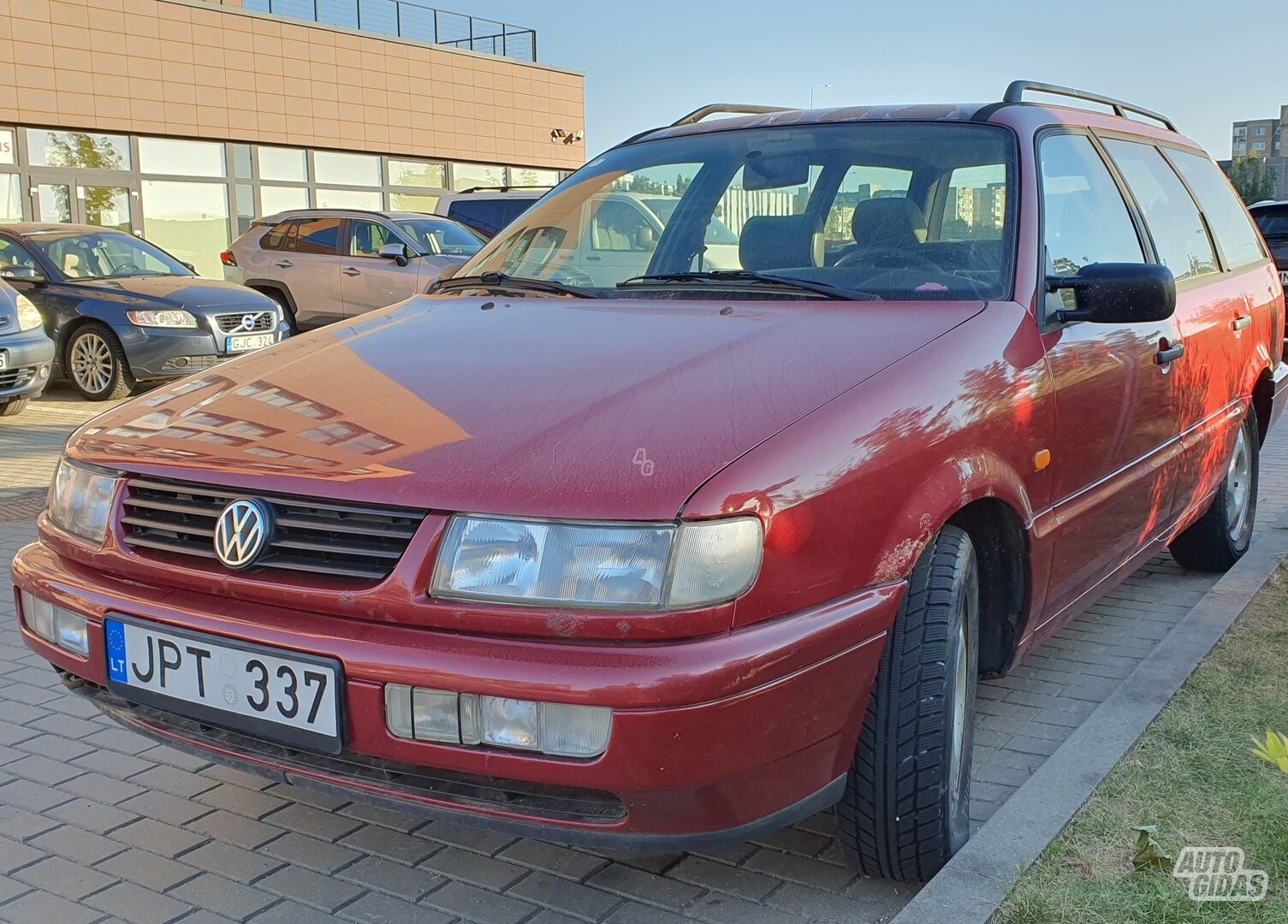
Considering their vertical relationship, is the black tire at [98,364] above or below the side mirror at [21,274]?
below

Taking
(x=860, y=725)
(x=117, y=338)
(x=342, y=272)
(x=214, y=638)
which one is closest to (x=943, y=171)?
(x=860, y=725)

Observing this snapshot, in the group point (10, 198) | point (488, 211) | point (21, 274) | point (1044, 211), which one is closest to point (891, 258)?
point (1044, 211)

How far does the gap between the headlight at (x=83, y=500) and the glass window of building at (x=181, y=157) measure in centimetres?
2095

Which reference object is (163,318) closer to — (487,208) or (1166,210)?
(487,208)

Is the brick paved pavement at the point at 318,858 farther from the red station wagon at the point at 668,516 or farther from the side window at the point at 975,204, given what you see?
the side window at the point at 975,204

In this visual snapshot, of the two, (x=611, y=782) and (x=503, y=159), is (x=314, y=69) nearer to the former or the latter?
(x=503, y=159)

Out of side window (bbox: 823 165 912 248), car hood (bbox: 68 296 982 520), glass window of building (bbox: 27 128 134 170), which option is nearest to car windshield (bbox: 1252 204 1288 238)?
side window (bbox: 823 165 912 248)

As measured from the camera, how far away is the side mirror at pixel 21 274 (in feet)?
36.2

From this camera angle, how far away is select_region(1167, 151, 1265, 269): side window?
468cm

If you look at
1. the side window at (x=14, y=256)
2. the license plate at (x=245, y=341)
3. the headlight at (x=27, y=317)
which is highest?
the side window at (x=14, y=256)

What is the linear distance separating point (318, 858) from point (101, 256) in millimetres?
10093

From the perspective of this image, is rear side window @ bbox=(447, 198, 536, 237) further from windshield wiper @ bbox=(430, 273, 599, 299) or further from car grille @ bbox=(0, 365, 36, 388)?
windshield wiper @ bbox=(430, 273, 599, 299)

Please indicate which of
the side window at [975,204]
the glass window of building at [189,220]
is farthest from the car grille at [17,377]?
the glass window of building at [189,220]

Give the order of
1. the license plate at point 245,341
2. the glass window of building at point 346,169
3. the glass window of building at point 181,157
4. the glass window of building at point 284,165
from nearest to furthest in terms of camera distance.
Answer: the license plate at point 245,341 < the glass window of building at point 181,157 < the glass window of building at point 284,165 < the glass window of building at point 346,169
